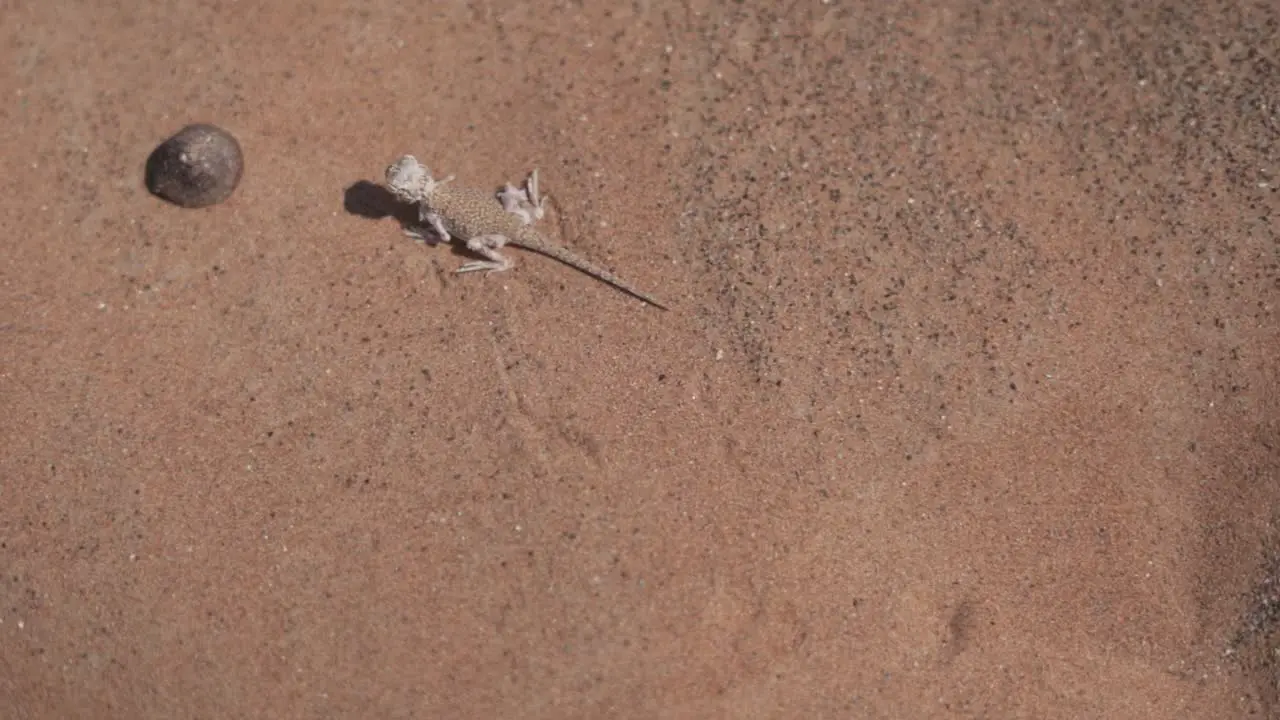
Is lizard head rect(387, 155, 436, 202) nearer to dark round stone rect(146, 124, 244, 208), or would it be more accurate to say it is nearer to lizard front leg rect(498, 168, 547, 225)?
lizard front leg rect(498, 168, 547, 225)

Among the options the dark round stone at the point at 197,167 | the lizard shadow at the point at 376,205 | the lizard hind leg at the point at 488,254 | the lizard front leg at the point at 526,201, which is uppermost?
the lizard front leg at the point at 526,201

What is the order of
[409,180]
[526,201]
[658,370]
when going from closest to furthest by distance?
[658,370] < [409,180] < [526,201]

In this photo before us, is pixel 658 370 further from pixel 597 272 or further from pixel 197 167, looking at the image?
pixel 197 167

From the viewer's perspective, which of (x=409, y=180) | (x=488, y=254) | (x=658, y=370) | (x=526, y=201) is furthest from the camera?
(x=526, y=201)

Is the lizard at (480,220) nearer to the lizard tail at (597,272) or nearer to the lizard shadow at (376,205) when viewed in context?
the lizard tail at (597,272)

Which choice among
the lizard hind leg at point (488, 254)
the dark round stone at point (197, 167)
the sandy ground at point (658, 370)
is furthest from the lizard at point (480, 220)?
the dark round stone at point (197, 167)

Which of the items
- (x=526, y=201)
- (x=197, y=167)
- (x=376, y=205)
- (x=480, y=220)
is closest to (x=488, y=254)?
(x=480, y=220)

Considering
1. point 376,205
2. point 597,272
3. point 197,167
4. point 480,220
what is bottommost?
point 197,167
